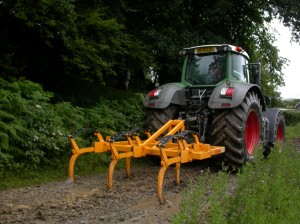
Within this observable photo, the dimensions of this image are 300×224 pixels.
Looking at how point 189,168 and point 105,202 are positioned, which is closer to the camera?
point 105,202

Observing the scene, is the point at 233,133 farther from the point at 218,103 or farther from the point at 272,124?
the point at 272,124

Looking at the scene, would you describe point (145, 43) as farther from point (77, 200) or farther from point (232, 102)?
point (77, 200)

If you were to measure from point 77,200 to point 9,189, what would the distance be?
1.32m

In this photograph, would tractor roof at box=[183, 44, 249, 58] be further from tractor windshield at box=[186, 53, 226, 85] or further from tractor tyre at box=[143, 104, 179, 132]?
tractor tyre at box=[143, 104, 179, 132]

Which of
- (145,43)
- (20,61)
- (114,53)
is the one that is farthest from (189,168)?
(145,43)

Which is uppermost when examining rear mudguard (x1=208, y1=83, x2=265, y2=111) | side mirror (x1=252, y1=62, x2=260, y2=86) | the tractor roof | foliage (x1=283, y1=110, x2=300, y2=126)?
the tractor roof

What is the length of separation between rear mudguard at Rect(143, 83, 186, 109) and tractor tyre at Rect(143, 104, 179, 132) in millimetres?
115

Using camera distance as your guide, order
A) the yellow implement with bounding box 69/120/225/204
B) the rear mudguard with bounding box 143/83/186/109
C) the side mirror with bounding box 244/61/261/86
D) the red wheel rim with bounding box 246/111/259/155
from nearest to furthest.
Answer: the yellow implement with bounding box 69/120/225/204 < the rear mudguard with bounding box 143/83/186/109 < the red wheel rim with bounding box 246/111/259/155 < the side mirror with bounding box 244/61/261/86

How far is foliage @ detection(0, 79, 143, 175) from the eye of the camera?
646 centimetres

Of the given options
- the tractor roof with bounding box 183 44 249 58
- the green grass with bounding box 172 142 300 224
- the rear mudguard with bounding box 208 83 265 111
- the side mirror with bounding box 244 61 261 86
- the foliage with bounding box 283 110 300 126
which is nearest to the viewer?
the green grass with bounding box 172 142 300 224

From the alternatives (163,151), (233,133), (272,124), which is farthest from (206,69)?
(163,151)

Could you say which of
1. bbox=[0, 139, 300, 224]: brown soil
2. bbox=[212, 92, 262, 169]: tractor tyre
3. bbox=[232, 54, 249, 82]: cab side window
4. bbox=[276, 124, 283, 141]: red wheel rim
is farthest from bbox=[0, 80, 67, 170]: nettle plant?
bbox=[276, 124, 283, 141]: red wheel rim

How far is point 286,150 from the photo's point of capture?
5.81 m

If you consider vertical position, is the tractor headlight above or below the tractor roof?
below
